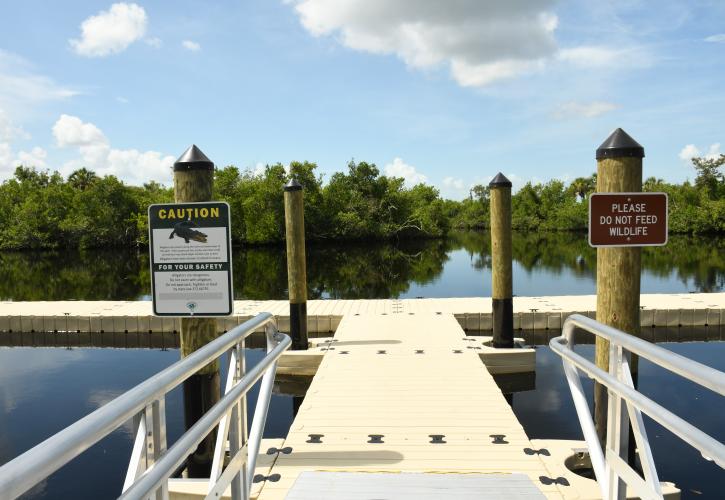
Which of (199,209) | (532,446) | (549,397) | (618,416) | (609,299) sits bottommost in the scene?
(549,397)

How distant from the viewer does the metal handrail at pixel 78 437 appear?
0.97 meters

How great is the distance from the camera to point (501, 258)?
7422 mm

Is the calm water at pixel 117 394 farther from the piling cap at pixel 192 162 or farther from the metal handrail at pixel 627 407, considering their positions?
the piling cap at pixel 192 162

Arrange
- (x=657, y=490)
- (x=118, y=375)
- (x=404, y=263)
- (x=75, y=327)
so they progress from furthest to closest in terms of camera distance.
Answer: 1. (x=404, y=263)
2. (x=75, y=327)
3. (x=118, y=375)
4. (x=657, y=490)

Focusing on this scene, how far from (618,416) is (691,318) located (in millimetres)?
9392

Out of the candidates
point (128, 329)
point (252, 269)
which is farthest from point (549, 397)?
point (252, 269)

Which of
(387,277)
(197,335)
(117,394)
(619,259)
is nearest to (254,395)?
(117,394)

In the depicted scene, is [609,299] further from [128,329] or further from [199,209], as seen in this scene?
[128,329]

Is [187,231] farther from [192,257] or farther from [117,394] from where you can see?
[117,394]

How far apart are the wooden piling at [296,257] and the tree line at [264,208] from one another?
3368 centimetres

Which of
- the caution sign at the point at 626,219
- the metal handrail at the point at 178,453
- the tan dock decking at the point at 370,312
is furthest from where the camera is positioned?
the tan dock decking at the point at 370,312

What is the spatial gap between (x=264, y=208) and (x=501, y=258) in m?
35.8

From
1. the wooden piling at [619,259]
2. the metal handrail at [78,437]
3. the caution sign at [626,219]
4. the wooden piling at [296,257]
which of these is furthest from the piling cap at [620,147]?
the wooden piling at [296,257]

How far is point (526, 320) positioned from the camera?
10297mm
